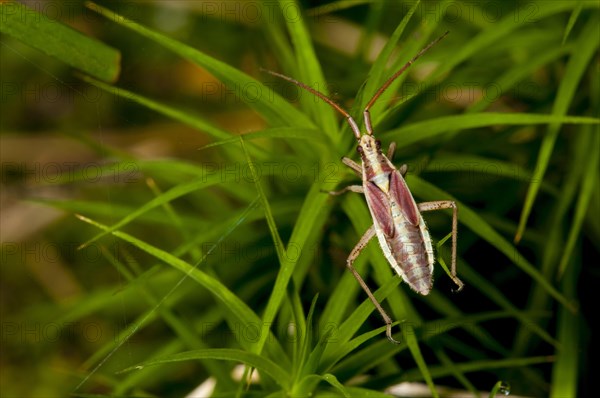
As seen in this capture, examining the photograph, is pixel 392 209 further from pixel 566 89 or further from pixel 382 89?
pixel 566 89

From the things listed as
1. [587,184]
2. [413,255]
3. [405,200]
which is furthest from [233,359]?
[587,184]

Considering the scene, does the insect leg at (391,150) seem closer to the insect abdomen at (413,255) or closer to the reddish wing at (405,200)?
the reddish wing at (405,200)

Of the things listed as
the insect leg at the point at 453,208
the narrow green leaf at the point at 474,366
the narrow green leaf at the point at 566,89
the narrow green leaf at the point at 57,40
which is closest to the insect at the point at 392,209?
the insect leg at the point at 453,208

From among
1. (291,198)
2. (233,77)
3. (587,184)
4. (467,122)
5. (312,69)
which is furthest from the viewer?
(291,198)

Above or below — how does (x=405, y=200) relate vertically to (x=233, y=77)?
below

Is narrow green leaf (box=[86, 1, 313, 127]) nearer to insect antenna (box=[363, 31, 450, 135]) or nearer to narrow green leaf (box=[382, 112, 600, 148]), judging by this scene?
insect antenna (box=[363, 31, 450, 135])
